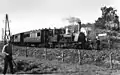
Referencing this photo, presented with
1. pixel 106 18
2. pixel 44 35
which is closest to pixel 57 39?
pixel 44 35

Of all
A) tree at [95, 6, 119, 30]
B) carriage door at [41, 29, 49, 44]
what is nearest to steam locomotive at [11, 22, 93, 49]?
carriage door at [41, 29, 49, 44]

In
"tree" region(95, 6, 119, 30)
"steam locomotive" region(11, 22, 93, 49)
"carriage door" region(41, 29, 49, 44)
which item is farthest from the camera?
"tree" region(95, 6, 119, 30)

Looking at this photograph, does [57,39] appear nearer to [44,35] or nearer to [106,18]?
[44,35]

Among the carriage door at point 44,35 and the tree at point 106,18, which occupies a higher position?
the tree at point 106,18

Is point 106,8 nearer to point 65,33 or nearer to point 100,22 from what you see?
point 100,22

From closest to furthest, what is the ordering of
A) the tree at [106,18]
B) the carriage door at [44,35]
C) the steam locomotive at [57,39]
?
the steam locomotive at [57,39], the carriage door at [44,35], the tree at [106,18]

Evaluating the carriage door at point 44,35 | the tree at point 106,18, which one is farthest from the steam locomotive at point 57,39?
the tree at point 106,18

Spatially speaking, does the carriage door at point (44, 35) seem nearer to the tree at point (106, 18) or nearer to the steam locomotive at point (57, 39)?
the steam locomotive at point (57, 39)

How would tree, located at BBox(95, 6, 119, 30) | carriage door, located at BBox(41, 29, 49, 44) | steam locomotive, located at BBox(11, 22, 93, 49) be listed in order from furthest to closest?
tree, located at BBox(95, 6, 119, 30) → carriage door, located at BBox(41, 29, 49, 44) → steam locomotive, located at BBox(11, 22, 93, 49)

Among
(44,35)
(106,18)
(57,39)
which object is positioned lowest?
(57,39)

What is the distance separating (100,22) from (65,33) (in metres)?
45.5

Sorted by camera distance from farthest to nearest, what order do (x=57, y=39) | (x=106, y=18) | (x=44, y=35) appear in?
(x=106, y=18) < (x=44, y=35) < (x=57, y=39)

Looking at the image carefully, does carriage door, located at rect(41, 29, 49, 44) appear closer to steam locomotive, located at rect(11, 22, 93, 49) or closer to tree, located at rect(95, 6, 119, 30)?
steam locomotive, located at rect(11, 22, 93, 49)

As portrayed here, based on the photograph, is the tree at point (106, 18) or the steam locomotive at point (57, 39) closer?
the steam locomotive at point (57, 39)
